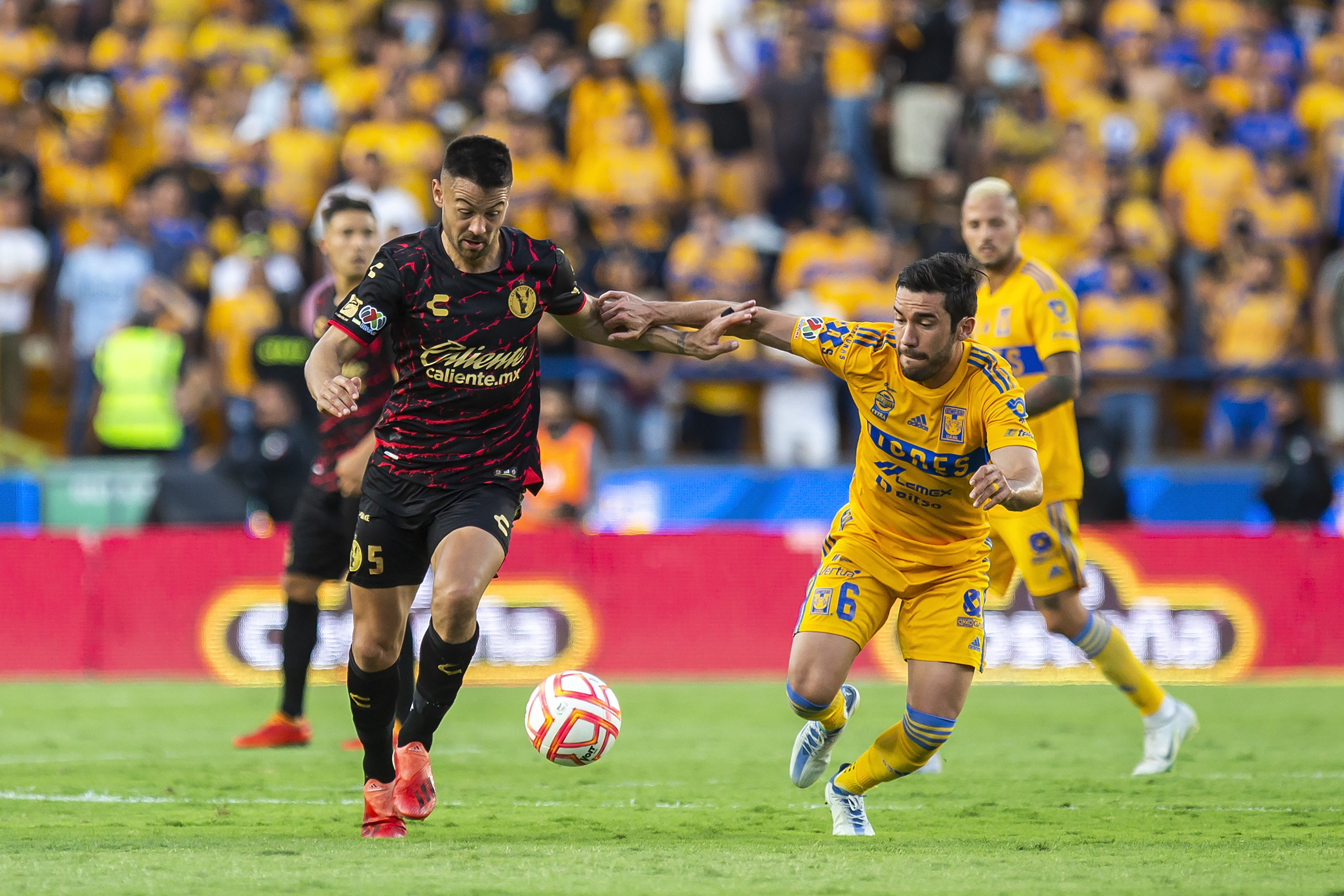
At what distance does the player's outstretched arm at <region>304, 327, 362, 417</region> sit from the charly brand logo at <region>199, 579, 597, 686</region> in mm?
6869

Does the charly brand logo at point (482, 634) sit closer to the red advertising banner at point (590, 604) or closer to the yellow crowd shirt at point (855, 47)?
the red advertising banner at point (590, 604)

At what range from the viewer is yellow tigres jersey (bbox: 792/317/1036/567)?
20.9 feet

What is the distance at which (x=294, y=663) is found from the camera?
917 centimetres

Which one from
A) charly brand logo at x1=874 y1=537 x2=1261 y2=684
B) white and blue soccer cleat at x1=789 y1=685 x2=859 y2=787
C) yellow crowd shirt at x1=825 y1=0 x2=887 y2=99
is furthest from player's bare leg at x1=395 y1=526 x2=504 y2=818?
yellow crowd shirt at x1=825 y1=0 x2=887 y2=99

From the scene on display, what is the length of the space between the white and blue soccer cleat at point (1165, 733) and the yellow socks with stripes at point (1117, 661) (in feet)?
0.15

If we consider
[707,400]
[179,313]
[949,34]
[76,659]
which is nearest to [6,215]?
[179,313]

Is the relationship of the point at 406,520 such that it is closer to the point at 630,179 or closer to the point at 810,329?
the point at 810,329

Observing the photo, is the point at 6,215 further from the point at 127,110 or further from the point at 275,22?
the point at 275,22

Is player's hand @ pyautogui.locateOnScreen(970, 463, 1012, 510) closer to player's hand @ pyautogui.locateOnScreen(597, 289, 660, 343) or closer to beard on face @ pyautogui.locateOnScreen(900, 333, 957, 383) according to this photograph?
beard on face @ pyautogui.locateOnScreen(900, 333, 957, 383)

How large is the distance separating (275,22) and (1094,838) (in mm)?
15279

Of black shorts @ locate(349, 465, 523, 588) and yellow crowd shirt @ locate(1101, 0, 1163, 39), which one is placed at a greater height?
yellow crowd shirt @ locate(1101, 0, 1163, 39)

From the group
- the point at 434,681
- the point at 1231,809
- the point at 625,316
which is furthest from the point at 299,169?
the point at 1231,809

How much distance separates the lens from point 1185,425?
16094 mm

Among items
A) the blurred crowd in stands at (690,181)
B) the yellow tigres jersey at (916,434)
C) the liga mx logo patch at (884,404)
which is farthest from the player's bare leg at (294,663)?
the blurred crowd in stands at (690,181)
